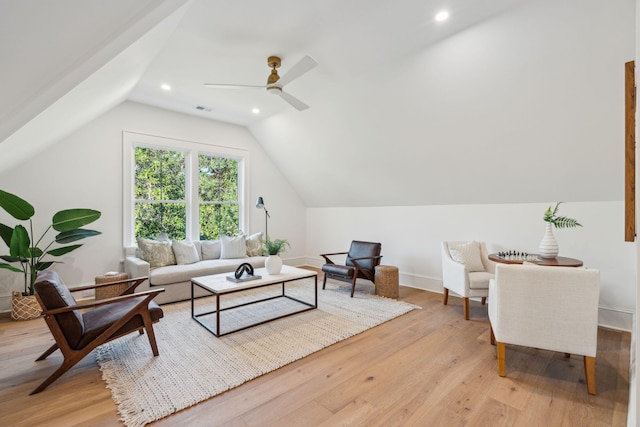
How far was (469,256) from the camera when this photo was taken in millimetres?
3854

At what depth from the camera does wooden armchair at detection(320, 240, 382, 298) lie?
4438 mm

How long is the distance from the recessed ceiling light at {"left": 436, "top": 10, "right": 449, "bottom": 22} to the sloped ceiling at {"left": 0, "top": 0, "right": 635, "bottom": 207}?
0.17 feet

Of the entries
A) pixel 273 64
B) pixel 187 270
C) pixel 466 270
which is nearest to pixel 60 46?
pixel 273 64

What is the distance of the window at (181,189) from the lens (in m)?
4.79

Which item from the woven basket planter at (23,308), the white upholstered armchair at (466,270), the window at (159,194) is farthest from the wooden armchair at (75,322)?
the white upholstered armchair at (466,270)

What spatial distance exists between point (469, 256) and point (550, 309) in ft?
5.73

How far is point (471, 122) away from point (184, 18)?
3205 mm

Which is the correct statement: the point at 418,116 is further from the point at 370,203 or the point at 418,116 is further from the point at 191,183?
the point at 191,183

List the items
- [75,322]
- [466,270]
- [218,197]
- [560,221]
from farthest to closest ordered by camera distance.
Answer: [218,197], [466,270], [560,221], [75,322]

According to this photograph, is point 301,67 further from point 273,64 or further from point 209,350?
point 209,350

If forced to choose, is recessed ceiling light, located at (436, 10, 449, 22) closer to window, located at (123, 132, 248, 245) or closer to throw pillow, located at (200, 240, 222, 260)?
window, located at (123, 132, 248, 245)

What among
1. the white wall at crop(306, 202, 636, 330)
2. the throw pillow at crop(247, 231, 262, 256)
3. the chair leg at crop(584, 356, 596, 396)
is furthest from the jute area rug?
the chair leg at crop(584, 356, 596, 396)

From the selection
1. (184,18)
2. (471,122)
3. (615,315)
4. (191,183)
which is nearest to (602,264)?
(615,315)

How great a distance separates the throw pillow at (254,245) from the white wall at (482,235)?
159 cm
